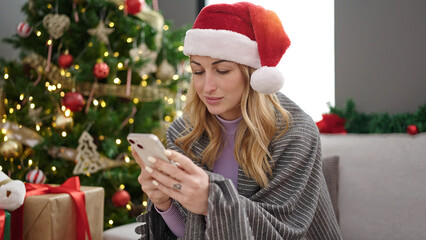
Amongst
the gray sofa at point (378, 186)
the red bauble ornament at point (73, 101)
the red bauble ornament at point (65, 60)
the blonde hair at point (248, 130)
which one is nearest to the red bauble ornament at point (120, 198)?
the gray sofa at point (378, 186)

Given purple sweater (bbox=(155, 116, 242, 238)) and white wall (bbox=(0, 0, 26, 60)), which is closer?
purple sweater (bbox=(155, 116, 242, 238))

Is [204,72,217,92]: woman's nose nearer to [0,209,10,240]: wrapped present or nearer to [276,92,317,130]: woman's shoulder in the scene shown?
[276,92,317,130]: woman's shoulder

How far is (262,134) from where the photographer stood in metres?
1.54

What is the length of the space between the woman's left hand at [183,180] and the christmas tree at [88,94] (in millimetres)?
1323

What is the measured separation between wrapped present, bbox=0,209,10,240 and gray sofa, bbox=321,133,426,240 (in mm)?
A: 1276

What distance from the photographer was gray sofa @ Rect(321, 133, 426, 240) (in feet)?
6.04

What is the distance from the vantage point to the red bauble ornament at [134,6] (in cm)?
250

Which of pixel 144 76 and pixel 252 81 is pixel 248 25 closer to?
pixel 252 81

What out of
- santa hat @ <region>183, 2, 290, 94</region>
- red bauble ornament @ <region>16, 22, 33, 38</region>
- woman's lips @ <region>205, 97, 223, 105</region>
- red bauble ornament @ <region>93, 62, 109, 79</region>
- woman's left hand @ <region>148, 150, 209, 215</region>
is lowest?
woman's left hand @ <region>148, 150, 209, 215</region>

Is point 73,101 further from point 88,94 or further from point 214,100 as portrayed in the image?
point 214,100

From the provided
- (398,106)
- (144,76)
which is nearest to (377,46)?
(398,106)

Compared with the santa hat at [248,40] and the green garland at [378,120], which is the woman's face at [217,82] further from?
the green garland at [378,120]

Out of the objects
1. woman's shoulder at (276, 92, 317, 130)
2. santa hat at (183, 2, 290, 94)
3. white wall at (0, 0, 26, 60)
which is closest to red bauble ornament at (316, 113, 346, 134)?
woman's shoulder at (276, 92, 317, 130)

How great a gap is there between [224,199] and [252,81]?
415mm
